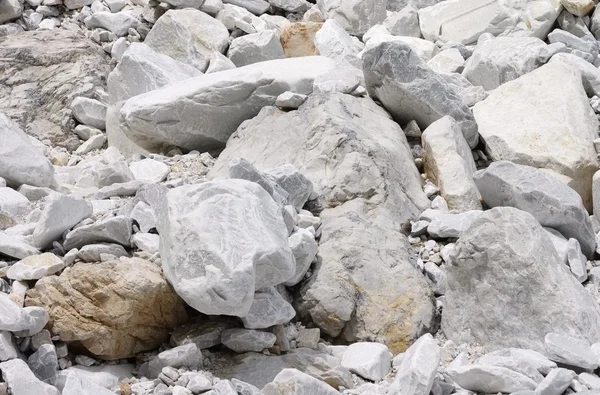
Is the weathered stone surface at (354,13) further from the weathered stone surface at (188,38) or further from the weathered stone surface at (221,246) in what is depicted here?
the weathered stone surface at (221,246)

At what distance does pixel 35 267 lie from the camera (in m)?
3.38

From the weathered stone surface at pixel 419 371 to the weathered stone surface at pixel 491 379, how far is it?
13cm

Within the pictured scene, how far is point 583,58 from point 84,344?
483 centimetres

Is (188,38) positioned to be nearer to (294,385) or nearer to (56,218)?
(56,218)

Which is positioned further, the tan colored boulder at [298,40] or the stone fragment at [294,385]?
the tan colored boulder at [298,40]

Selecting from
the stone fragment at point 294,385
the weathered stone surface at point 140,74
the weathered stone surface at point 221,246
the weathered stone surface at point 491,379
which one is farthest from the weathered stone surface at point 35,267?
the weathered stone surface at point 140,74

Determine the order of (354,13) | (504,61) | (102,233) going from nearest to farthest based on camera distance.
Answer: (102,233) < (504,61) < (354,13)

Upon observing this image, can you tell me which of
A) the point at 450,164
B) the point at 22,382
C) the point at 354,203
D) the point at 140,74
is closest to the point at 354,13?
the point at 140,74

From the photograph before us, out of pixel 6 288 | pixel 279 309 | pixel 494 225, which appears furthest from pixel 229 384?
pixel 494 225

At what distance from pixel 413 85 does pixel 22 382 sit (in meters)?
3.03

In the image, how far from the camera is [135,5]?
7.25 m

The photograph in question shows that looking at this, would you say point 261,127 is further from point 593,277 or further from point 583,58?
point 583,58

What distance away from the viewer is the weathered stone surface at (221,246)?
312cm

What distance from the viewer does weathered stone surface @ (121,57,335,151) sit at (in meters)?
5.16
